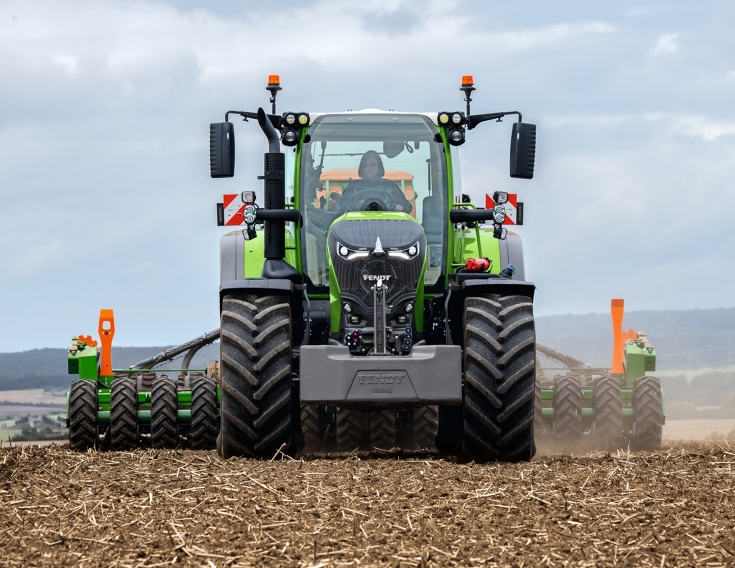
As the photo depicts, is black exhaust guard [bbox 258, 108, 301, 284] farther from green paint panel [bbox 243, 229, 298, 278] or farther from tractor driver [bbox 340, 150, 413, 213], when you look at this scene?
green paint panel [bbox 243, 229, 298, 278]

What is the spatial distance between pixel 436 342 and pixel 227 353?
193cm

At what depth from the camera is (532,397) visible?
31.8 ft

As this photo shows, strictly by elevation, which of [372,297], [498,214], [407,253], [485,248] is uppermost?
[498,214]

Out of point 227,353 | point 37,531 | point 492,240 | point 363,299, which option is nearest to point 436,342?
point 363,299

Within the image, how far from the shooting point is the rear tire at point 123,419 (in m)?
13.5

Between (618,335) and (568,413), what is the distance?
1.90 m

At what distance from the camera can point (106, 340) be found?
15.2m

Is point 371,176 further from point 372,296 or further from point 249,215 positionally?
point 372,296

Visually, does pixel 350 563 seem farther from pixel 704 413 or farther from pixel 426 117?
pixel 704 413

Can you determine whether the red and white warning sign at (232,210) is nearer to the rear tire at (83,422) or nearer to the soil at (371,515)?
the rear tire at (83,422)

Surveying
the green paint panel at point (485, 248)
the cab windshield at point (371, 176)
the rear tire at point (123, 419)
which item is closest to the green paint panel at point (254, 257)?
the rear tire at point (123, 419)

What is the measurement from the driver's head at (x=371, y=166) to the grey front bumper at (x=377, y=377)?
201 cm

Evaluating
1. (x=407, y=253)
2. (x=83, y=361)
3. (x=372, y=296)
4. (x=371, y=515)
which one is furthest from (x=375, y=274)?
(x=83, y=361)

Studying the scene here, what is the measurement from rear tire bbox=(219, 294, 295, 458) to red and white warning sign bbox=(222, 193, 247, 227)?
4958mm
